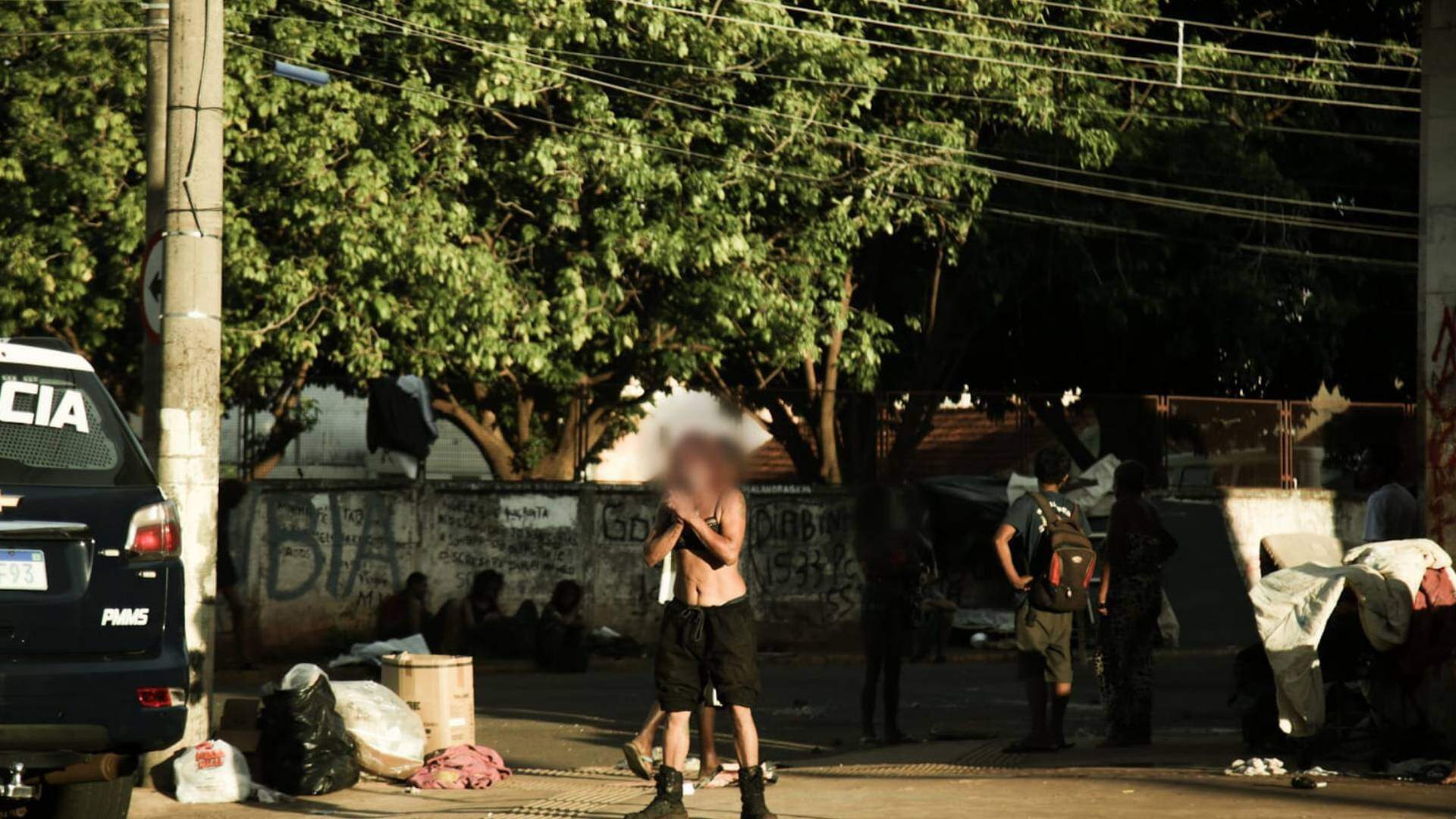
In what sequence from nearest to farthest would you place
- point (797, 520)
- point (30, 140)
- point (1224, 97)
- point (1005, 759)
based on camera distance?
point (1005, 759) → point (30, 140) → point (797, 520) → point (1224, 97)

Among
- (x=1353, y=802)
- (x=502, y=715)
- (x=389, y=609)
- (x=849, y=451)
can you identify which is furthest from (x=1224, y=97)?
(x=1353, y=802)

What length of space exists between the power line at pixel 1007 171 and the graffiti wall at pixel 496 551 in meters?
4.23

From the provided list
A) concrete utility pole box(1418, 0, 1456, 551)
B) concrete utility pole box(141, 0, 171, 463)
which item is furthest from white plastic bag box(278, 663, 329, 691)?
concrete utility pole box(1418, 0, 1456, 551)

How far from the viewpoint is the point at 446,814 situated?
29.1ft

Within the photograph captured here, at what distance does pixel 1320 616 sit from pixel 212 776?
5705 millimetres

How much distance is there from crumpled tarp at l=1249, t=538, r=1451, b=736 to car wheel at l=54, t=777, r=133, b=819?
18.4ft

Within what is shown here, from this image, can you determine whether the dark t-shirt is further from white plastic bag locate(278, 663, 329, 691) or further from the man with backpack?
white plastic bag locate(278, 663, 329, 691)

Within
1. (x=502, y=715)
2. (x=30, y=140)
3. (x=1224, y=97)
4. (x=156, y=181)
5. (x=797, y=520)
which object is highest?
(x=1224, y=97)

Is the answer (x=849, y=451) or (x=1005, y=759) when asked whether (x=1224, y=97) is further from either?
(x=1005, y=759)

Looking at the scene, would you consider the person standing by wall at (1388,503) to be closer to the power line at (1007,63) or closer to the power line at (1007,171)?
the power line at (1007,63)

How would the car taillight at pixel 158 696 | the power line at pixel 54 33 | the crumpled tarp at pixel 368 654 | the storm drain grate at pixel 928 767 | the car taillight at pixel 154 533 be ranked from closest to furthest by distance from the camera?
the car taillight at pixel 158 696, the car taillight at pixel 154 533, the storm drain grate at pixel 928 767, the crumpled tarp at pixel 368 654, the power line at pixel 54 33

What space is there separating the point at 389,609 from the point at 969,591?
287 inches

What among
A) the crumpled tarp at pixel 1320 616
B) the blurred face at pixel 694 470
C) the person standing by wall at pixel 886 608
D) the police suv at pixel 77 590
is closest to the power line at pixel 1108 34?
the person standing by wall at pixel 886 608

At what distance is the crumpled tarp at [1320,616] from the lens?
920 centimetres
